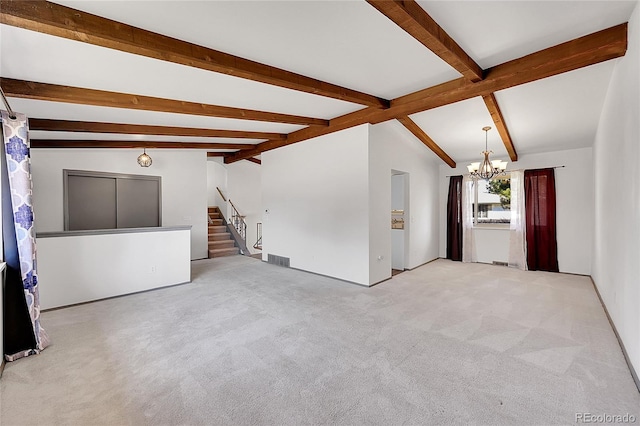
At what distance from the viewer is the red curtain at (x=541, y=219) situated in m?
5.86

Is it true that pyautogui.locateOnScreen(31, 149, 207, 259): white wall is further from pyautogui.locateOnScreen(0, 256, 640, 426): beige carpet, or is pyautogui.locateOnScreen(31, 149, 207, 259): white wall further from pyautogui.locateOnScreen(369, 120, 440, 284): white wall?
pyautogui.locateOnScreen(369, 120, 440, 284): white wall

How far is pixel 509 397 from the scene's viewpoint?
77.9 inches

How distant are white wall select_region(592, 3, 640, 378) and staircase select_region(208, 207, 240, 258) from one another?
774 cm

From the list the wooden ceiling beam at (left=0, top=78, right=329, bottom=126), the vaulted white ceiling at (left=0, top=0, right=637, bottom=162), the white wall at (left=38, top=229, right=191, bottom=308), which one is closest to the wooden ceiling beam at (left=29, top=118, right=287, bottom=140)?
the vaulted white ceiling at (left=0, top=0, right=637, bottom=162)

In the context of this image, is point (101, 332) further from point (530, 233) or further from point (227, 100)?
point (530, 233)

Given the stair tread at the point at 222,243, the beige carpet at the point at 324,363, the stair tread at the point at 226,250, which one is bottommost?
the beige carpet at the point at 324,363

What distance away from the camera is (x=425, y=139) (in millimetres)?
5691

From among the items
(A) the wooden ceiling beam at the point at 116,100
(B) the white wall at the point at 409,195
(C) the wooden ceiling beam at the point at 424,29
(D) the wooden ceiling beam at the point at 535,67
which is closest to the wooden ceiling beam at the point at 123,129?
(A) the wooden ceiling beam at the point at 116,100

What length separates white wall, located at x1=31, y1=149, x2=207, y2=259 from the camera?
17.6ft

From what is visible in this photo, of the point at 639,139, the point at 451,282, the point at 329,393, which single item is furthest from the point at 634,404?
the point at 451,282

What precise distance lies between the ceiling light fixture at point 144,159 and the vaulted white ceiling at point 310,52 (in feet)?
7.24

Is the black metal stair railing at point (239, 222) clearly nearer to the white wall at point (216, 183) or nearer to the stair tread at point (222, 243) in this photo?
the white wall at point (216, 183)

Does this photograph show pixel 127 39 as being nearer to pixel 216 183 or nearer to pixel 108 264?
pixel 108 264

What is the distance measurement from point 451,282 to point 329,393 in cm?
388
